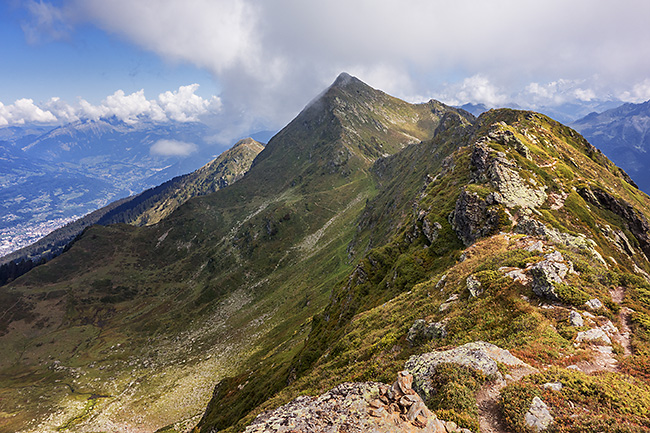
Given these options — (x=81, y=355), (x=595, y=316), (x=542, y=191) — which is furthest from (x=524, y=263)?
(x=81, y=355)

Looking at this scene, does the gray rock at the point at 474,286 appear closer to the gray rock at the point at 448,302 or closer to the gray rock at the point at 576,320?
the gray rock at the point at 448,302

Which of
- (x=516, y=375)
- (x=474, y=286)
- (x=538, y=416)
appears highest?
(x=474, y=286)

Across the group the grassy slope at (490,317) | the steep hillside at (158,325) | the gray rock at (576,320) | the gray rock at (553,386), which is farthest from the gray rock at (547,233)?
the steep hillside at (158,325)

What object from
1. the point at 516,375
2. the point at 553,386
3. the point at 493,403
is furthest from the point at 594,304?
the point at 493,403

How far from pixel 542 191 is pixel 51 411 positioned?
15278 cm

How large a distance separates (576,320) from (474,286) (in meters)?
7.12

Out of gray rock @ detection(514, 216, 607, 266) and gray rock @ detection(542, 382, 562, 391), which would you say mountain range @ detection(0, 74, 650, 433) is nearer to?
gray rock @ detection(542, 382, 562, 391)

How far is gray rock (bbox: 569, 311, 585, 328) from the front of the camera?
1812cm

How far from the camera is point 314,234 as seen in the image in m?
181

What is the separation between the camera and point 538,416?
40.3 ft

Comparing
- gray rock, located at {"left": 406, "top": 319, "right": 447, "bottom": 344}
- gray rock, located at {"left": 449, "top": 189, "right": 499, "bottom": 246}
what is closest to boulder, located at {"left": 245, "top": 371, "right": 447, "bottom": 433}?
gray rock, located at {"left": 406, "top": 319, "right": 447, "bottom": 344}

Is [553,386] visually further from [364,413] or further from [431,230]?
[431,230]

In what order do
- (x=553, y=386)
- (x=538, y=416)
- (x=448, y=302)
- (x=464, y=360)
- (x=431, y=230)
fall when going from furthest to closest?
(x=431, y=230) → (x=448, y=302) → (x=464, y=360) → (x=553, y=386) → (x=538, y=416)

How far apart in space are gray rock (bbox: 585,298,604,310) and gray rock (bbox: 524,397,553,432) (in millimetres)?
11375
